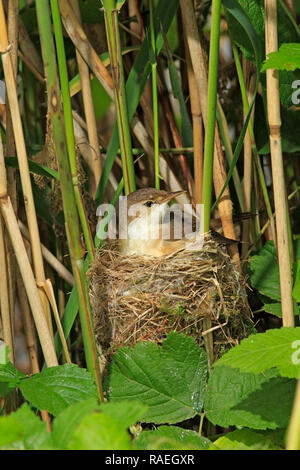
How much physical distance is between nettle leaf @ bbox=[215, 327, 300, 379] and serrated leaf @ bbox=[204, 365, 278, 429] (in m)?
0.24

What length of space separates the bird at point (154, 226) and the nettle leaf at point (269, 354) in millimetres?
867

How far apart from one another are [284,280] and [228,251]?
0.60 meters

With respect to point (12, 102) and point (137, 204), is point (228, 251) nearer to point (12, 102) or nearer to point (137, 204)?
point (137, 204)

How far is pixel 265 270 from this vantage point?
2.43m

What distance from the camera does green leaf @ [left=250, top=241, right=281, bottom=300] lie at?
237 centimetres

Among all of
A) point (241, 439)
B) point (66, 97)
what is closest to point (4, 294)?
point (66, 97)

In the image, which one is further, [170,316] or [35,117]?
[35,117]

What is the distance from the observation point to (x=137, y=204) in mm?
2588

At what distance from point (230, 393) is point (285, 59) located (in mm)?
918

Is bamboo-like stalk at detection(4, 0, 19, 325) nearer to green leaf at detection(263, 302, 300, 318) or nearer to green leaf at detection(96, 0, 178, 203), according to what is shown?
green leaf at detection(96, 0, 178, 203)

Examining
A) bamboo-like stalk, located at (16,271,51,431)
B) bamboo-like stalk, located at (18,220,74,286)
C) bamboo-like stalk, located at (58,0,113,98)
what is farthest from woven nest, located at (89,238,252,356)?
bamboo-like stalk, located at (58,0,113,98)

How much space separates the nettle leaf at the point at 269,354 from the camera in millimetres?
1487

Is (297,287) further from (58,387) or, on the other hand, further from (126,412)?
(126,412)

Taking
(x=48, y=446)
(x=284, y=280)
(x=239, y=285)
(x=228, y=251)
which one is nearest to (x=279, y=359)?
(x=284, y=280)
